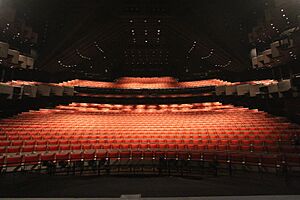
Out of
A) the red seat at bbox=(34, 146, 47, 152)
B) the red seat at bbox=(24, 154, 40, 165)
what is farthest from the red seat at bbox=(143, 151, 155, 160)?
the red seat at bbox=(34, 146, 47, 152)

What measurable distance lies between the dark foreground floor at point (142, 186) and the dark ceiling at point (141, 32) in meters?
9.05

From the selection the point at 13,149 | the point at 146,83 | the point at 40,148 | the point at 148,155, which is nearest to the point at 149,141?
the point at 148,155

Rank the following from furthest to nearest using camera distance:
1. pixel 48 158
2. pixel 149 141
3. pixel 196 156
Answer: pixel 149 141 → pixel 196 156 → pixel 48 158

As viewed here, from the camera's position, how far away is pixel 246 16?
10.7 metres

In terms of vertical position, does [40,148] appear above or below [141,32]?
below

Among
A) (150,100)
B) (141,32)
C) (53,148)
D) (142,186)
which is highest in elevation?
(141,32)

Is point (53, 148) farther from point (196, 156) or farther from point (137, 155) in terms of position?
point (196, 156)

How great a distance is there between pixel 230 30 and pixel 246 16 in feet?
3.82

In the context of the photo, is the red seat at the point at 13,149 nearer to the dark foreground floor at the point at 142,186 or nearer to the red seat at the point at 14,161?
the red seat at the point at 14,161

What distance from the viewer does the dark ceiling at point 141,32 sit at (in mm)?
9773

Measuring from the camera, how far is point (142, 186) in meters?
3.22

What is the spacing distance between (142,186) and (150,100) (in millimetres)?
7421

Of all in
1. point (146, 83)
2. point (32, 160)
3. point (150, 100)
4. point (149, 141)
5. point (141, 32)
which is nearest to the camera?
point (32, 160)

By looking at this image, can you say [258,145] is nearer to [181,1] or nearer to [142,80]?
[181,1]
